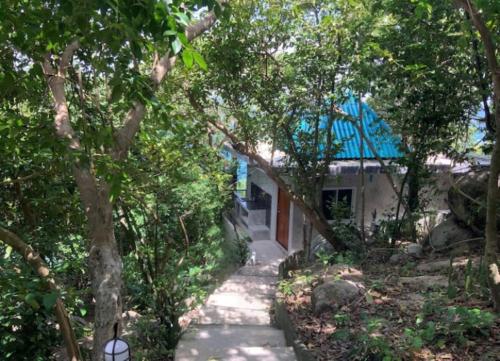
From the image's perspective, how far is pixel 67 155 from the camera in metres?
2.99

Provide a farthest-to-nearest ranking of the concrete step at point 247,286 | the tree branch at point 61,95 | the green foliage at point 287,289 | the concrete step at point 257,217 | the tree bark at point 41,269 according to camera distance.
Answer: the concrete step at point 257,217
the concrete step at point 247,286
the green foliage at point 287,289
the tree branch at point 61,95
the tree bark at point 41,269

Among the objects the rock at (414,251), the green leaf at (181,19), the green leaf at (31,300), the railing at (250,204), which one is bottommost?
the rock at (414,251)

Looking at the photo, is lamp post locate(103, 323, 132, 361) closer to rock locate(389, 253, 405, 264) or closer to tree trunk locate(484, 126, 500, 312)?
tree trunk locate(484, 126, 500, 312)

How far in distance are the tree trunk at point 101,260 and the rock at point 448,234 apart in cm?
679

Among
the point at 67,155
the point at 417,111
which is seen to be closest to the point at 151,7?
the point at 67,155

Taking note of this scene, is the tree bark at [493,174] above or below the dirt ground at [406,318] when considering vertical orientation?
above

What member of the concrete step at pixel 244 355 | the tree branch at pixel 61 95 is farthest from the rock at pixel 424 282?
the tree branch at pixel 61 95

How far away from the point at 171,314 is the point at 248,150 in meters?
4.49

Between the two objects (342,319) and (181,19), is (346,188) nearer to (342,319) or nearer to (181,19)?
(342,319)

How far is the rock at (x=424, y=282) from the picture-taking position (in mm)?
6005

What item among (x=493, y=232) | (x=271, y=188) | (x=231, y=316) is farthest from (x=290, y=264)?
(x=493, y=232)

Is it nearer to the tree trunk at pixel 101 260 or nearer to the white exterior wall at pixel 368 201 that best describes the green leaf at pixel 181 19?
the tree trunk at pixel 101 260

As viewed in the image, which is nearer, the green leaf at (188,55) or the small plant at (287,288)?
the green leaf at (188,55)

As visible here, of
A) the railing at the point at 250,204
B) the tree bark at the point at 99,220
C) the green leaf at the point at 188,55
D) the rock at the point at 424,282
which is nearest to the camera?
the green leaf at the point at 188,55
